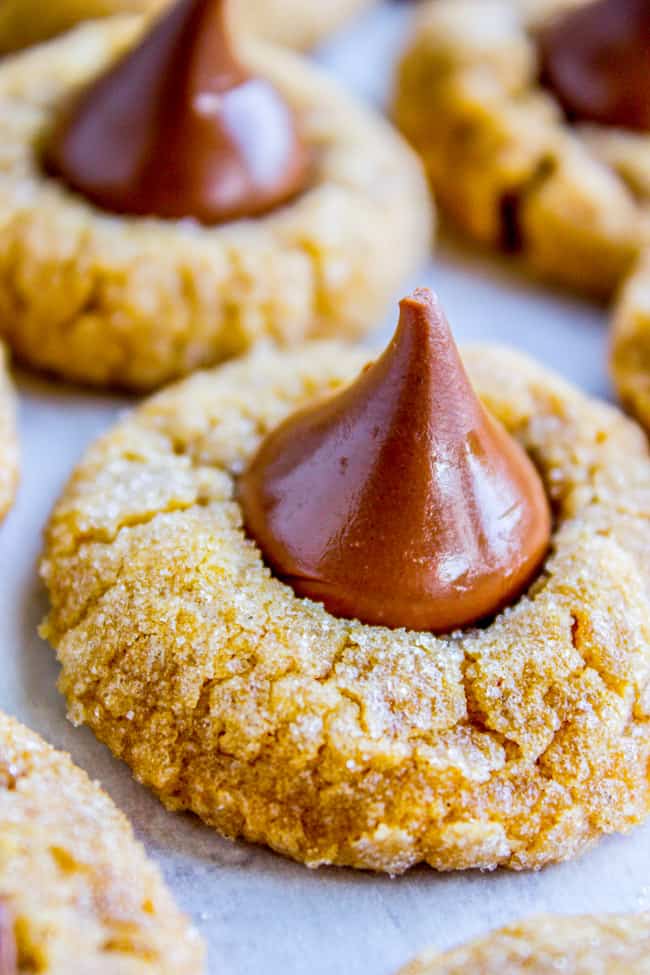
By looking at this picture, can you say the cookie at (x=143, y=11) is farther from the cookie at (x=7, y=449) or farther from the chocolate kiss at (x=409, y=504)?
the chocolate kiss at (x=409, y=504)

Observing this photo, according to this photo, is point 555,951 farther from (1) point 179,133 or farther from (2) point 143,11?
(2) point 143,11

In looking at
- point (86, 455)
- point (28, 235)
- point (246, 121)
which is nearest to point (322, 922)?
point (86, 455)

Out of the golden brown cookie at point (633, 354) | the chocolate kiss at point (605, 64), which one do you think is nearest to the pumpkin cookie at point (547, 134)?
the chocolate kiss at point (605, 64)

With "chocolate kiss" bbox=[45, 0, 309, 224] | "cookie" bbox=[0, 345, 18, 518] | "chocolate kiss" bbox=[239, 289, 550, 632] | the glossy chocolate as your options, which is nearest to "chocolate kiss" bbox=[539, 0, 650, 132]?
"chocolate kiss" bbox=[45, 0, 309, 224]

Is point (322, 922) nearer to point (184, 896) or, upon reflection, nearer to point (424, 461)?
point (184, 896)

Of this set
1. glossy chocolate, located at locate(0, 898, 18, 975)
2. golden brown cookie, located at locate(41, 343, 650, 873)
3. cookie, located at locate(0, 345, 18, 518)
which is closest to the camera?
glossy chocolate, located at locate(0, 898, 18, 975)

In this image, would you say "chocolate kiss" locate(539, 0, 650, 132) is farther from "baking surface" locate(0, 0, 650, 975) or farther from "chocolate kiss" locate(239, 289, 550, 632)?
"baking surface" locate(0, 0, 650, 975)
